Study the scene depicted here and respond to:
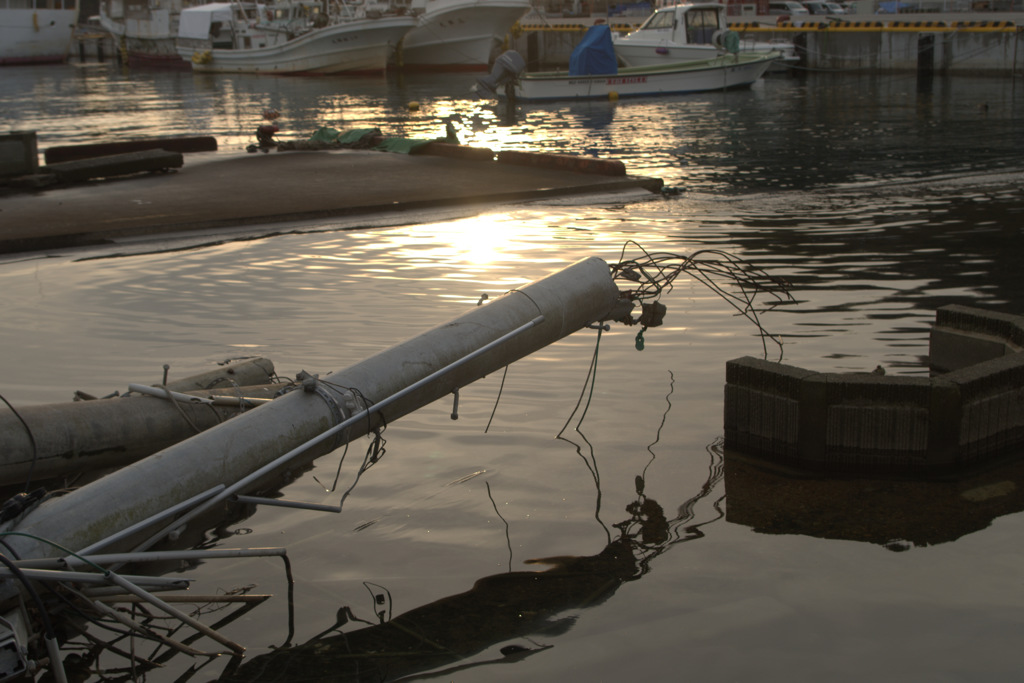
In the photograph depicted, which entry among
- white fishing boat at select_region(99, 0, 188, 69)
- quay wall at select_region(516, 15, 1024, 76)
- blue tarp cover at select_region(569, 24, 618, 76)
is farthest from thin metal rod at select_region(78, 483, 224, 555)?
white fishing boat at select_region(99, 0, 188, 69)

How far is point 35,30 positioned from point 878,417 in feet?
269

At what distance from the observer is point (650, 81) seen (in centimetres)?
3806

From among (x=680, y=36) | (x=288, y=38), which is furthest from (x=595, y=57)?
(x=288, y=38)

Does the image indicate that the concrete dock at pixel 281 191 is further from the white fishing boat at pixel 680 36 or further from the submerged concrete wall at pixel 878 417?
the white fishing boat at pixel 680 36

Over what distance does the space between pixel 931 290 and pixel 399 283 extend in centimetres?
502

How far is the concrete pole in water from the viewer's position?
3.70m

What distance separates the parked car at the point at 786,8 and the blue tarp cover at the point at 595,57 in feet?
77.8

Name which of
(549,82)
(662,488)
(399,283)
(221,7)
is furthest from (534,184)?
(221,7)

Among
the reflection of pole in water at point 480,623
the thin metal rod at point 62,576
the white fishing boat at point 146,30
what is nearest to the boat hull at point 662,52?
A: the reflection of pole in water at point 480,623

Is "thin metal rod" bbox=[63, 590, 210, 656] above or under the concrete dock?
under

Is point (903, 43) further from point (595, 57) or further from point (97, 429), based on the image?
point (97, 429)

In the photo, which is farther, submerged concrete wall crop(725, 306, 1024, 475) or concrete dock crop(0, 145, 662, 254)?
concrete dock crop(0, 145, 662, 254)

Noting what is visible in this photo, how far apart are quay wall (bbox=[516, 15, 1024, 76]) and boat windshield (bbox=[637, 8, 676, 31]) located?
26.1 ft

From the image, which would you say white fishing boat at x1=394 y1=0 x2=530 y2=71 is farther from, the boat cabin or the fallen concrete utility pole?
the fallen concrete utility pole
